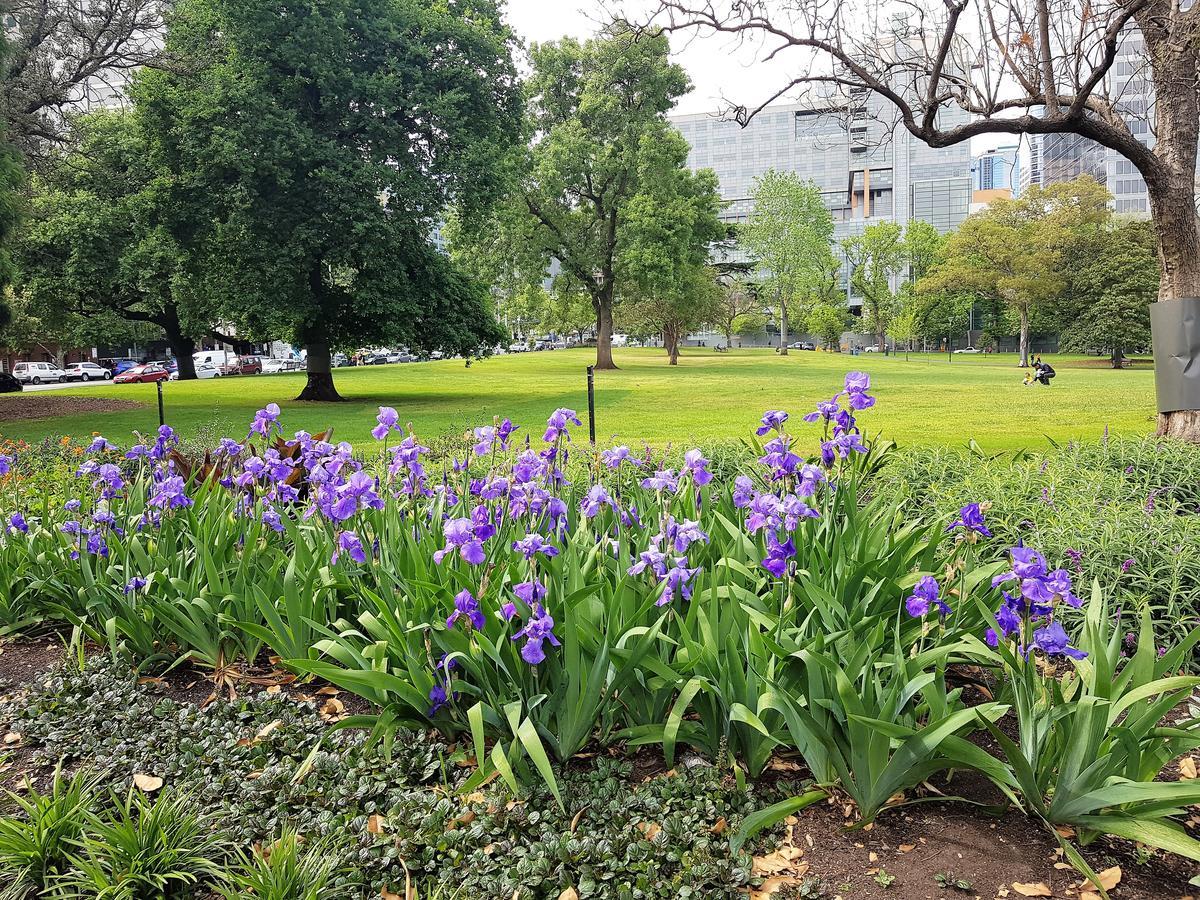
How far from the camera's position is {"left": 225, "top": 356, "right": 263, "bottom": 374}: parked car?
48406 millimetres

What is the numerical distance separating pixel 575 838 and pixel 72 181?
26.2 metres

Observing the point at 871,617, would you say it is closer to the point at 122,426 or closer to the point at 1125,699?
the point at 1125,699

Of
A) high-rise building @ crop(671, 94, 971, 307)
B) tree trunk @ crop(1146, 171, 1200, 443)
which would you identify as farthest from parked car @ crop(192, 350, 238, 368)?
high-rise building @ crop(671, 94, 971, 307)

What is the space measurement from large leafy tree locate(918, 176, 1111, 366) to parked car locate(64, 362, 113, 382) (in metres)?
47.4

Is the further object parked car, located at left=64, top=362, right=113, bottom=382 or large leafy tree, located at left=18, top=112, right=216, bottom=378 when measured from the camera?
parked car, located at left=64, top=362, right=113, bottom=382

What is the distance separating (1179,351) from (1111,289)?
3920 centimetres

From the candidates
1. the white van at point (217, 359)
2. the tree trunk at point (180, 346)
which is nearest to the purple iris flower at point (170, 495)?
the tree trunk at point (180, 346)

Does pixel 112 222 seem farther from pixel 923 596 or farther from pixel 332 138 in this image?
pixel 923 596

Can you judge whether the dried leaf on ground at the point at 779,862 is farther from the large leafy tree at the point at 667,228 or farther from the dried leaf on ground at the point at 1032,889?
the large leafy tree at the point at 667,228

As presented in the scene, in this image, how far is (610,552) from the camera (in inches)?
145

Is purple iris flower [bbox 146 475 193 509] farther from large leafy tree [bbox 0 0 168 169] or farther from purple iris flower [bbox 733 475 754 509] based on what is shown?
large leafy tree [bbox 0 0 168 169]

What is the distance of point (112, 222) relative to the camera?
22047mm

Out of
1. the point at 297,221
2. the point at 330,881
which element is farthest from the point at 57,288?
the point at 330,881

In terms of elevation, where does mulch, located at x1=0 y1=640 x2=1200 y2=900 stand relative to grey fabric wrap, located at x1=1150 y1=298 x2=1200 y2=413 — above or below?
below
